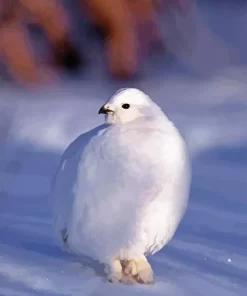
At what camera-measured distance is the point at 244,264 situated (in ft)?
3.49

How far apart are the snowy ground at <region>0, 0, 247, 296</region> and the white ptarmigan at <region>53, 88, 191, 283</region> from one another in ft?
0.16

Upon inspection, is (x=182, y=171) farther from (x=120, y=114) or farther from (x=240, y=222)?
(x=240, y=222)

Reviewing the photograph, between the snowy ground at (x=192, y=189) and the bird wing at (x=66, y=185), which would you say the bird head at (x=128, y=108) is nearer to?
the bird wing at (x=66, y=185)

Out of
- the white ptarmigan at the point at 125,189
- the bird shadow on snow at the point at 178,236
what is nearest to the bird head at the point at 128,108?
the white ptarmigan at the point at 125,189

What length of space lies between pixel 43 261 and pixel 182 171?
0.77ft

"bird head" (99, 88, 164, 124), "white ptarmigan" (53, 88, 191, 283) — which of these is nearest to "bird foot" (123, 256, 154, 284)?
"white ptarmigan" (53, 88, 191, 283)

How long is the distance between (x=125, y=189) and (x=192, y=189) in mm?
479

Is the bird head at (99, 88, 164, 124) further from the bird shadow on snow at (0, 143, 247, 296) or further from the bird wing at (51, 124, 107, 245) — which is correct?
the bird shadow on snow at (0, 143, 247, 296)

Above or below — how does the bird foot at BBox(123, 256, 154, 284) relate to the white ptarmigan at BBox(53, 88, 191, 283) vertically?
below

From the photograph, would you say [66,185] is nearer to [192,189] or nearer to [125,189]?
[125,189]

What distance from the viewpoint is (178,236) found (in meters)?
1.18

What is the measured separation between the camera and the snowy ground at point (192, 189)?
1.00m

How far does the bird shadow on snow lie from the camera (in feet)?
3.36

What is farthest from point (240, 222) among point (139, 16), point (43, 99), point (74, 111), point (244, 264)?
point (139, 16)
